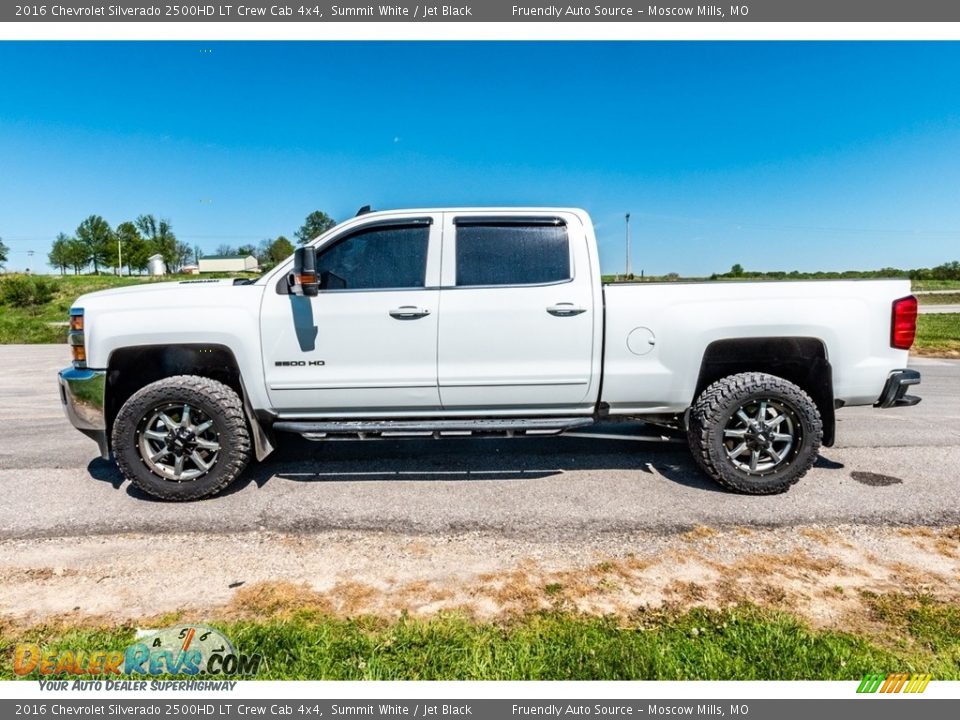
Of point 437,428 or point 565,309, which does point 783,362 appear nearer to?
point 565,309

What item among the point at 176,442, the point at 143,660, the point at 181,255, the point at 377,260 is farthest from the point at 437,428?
the point at 181,255

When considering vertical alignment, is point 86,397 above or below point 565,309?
below

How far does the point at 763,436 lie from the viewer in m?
3.84

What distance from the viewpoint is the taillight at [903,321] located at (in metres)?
3.74

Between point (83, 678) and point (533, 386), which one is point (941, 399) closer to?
point (533, 386)

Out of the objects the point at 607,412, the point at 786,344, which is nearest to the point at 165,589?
the point at 607,412

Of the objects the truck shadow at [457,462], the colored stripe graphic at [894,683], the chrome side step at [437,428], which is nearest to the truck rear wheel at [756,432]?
the truck shadow at [457,462]

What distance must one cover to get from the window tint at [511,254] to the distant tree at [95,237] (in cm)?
8966

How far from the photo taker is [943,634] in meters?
Answer: 2.27

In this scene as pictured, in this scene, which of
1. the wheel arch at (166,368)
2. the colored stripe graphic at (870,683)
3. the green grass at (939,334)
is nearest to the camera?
the colored stripe graphic at (870,683)

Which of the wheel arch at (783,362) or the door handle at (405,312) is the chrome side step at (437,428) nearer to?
the door handle at (405,312)

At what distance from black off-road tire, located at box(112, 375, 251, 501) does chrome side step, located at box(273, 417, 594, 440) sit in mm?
345

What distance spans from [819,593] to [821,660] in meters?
0.64

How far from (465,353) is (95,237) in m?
93.1
